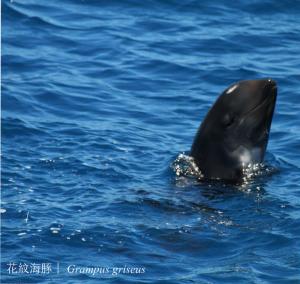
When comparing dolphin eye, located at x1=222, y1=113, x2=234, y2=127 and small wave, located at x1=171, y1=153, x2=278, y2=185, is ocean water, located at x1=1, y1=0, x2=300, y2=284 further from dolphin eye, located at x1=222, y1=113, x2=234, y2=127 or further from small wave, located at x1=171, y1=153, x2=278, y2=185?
dolphin eye, located at x1=222, y1=113, x2=234, y2=127

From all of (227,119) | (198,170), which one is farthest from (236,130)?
(198,170)

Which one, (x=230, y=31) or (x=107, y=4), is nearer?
(x=230, y=31)

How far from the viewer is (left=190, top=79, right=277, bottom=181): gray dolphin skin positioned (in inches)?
514

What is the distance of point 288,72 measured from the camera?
1819cm

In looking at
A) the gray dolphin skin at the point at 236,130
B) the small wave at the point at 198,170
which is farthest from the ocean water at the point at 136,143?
the gray dolphin skin at the point at 236,130

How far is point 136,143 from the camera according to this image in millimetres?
15031

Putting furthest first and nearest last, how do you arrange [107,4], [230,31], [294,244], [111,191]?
[107,4] → [230,31] → [111,191] → [294,244]

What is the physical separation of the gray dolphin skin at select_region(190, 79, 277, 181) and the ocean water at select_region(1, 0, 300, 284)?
33cm

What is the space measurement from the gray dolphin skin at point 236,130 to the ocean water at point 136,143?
0.33 m

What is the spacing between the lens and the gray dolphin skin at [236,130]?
13.1 metres

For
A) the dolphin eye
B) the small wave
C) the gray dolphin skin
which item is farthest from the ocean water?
the dolphin eye

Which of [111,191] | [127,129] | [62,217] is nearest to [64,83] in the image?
[127,129]

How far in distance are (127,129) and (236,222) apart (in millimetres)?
4344

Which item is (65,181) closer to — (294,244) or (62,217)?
(62,217)
